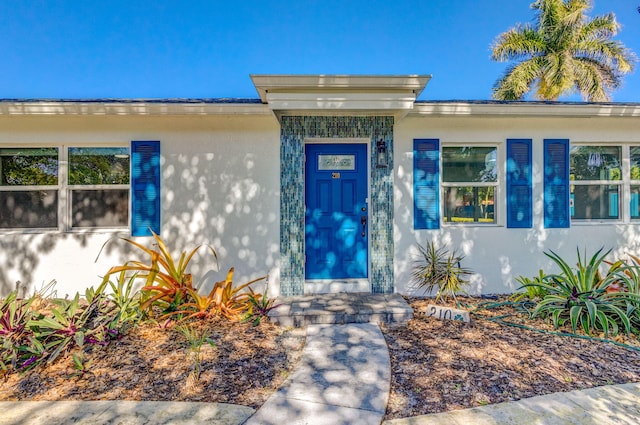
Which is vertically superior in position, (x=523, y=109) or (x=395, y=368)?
(x=523, y=109)

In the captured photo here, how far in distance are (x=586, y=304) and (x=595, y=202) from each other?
8.28 feet

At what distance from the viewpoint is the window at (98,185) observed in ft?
14.7

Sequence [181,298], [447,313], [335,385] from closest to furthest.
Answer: [335,385], [447,313], [181,298]

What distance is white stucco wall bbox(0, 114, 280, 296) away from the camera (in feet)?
14.4

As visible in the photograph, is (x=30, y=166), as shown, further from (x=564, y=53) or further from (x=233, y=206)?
(x=564, y=53)

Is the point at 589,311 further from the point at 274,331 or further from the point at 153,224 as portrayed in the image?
the point at 153,224

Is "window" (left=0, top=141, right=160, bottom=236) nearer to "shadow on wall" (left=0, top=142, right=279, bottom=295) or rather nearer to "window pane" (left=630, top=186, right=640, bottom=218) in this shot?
"shadow on wall" (left=0, top=142, right=279, bottom=295)

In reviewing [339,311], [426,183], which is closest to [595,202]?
[426,183]

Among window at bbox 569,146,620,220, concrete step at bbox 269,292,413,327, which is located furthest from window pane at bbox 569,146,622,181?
concrete step at bbox 269,292,413,327

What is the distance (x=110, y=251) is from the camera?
4398 mm

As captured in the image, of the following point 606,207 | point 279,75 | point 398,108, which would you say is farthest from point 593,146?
point 279,75

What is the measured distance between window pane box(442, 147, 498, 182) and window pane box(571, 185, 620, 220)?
1400 mm

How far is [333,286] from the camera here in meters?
4.45

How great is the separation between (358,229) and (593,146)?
3973mm
